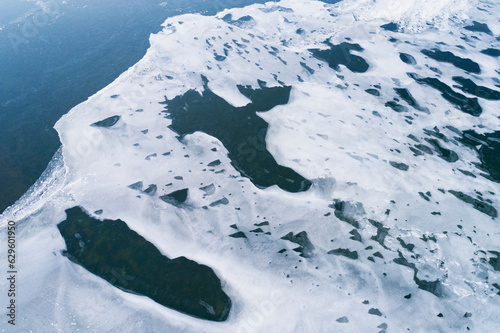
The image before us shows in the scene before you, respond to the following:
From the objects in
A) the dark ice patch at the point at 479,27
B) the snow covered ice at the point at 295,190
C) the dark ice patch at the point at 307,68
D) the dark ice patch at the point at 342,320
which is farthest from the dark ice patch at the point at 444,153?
the dark ice patch at the point at 479,27

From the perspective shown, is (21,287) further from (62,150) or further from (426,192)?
(426,192)

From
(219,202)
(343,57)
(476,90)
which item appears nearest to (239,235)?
(219,202)

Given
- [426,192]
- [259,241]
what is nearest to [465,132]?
[426,192]

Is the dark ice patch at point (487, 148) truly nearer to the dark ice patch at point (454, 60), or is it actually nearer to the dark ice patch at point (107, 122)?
the dark ice patch at point (454, 60)

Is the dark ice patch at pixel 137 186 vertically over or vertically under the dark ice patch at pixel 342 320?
over

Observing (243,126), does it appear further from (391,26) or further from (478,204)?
(391,26)

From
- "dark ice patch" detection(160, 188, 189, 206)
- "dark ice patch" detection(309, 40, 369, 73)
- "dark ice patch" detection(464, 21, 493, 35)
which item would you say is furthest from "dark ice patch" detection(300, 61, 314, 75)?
"dark ice patch" detection(464, 21, 493, 35)
